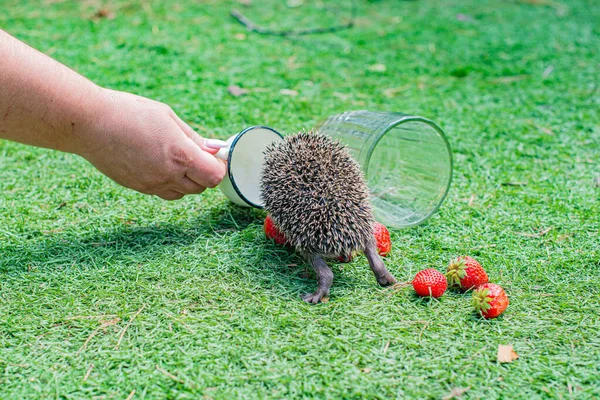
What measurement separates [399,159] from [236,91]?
6.22 ft

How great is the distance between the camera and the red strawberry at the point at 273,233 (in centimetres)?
298

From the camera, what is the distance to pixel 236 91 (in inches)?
195

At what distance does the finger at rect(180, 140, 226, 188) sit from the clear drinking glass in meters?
0.75

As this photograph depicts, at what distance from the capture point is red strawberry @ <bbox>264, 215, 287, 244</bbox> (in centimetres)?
298

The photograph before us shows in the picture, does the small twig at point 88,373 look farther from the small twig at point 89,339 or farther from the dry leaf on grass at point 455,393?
the dry leaf on grass at point 455,393

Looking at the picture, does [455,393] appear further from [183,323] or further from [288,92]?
[288,92]

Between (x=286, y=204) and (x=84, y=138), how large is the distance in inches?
40.5

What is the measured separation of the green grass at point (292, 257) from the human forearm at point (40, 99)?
2.19ft

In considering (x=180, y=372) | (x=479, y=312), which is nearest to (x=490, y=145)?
(x=479, y=312)

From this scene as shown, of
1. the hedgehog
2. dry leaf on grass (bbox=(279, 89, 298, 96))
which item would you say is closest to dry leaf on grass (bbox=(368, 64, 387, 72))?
dry leaf on grass (bbox=(279, 89, 298, 96))

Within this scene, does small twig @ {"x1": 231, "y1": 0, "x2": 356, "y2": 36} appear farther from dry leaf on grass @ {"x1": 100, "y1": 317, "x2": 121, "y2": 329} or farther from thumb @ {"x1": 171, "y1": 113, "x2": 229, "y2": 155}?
dry leaf on grass @ {"x1": 100, "y1": 317, "x2": 121, "y2": 329}

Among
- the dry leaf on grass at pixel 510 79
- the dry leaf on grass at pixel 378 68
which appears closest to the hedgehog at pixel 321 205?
the dry leaf on grass at pixel 378 68

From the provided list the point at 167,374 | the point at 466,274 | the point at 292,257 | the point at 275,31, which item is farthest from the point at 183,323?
the point at 275,31

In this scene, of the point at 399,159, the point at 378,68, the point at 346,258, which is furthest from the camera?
the point at 378,68
